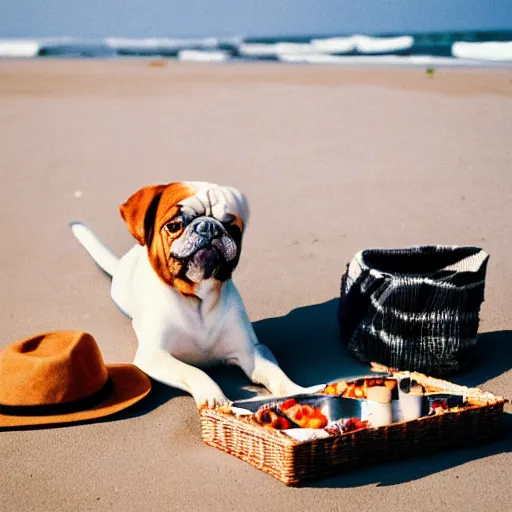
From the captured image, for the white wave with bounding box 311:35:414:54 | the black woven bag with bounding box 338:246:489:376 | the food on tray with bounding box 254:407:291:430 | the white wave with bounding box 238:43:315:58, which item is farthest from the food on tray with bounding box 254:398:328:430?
the white wave with bounding box 311:35:414:54

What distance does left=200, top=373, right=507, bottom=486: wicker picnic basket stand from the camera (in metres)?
3.03

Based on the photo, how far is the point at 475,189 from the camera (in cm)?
740

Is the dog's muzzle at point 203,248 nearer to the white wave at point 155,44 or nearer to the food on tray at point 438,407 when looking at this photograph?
the food on tray at point 438,407

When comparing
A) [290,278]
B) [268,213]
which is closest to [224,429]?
[290,278]

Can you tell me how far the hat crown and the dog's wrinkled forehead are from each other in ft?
2.29

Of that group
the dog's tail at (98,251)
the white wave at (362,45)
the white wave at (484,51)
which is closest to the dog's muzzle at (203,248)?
the dog's tail at (98,251)

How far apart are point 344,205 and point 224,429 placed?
391cm

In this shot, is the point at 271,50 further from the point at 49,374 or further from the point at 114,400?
the point at 49,374

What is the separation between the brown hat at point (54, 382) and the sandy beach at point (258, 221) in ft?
0.22

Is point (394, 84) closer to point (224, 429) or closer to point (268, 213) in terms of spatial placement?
point (268, 213)

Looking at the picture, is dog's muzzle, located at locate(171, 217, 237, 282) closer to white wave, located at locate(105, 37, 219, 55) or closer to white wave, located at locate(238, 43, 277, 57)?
white wave, located at locate(238, 43, 277, 57)

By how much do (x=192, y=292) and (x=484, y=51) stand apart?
18709 millimetres

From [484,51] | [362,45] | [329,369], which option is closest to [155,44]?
[362,45]

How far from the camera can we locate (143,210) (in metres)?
3.65
